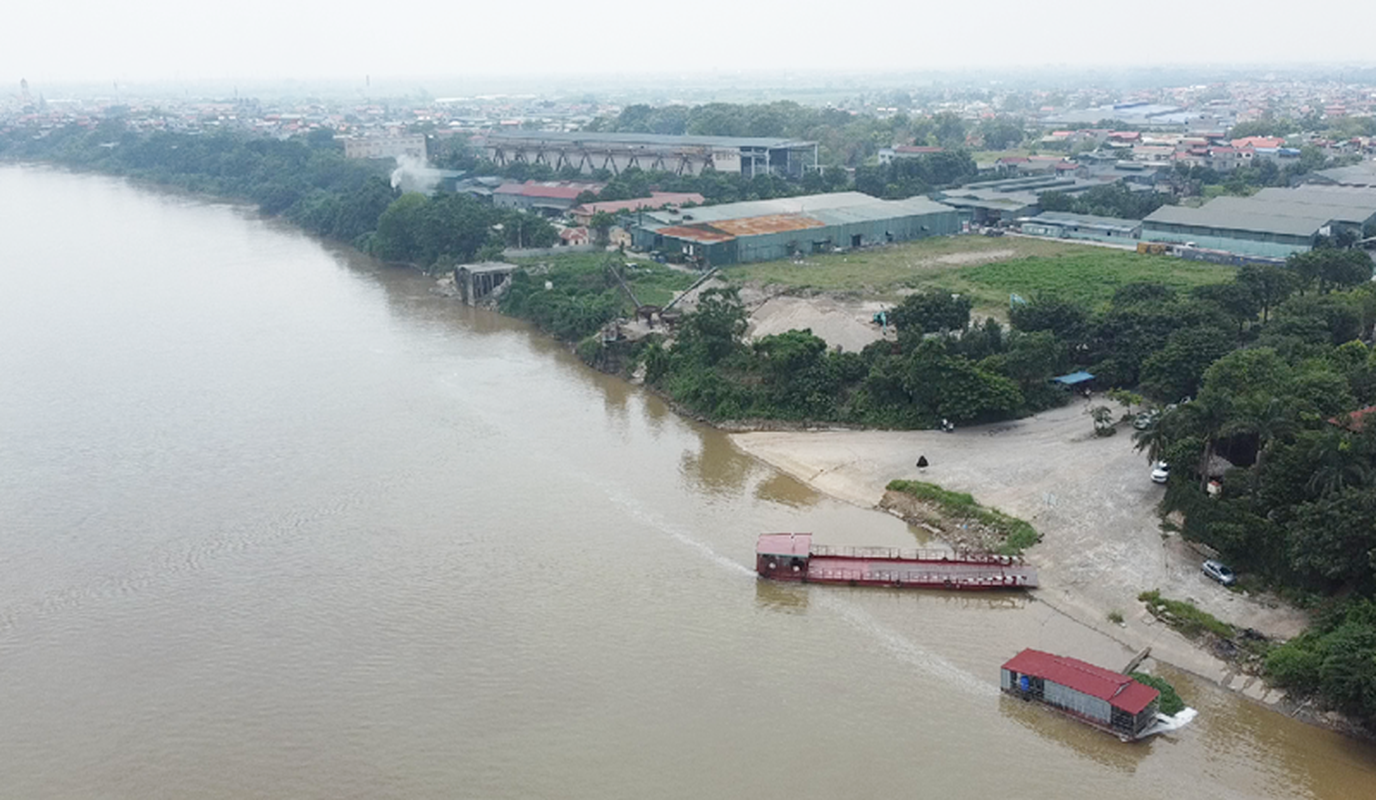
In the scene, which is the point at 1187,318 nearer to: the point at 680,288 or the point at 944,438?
the point at 944,438

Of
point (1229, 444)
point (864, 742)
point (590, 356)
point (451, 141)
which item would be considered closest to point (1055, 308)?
point (1229, 444)

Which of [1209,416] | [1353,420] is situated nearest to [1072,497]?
[1209,416]

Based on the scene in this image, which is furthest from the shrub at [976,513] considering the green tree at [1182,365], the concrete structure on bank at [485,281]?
the concrete structure on bank at [485,281]

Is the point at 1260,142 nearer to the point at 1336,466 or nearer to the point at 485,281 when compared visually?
the point at 485,281

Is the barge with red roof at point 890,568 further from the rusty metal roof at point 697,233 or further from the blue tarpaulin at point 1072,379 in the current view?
the rusty metal roof at point 697,233

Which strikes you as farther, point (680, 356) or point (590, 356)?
point (590, 356)

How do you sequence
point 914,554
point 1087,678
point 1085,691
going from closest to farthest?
point 1085,691
point 1087,678
point 914,554
